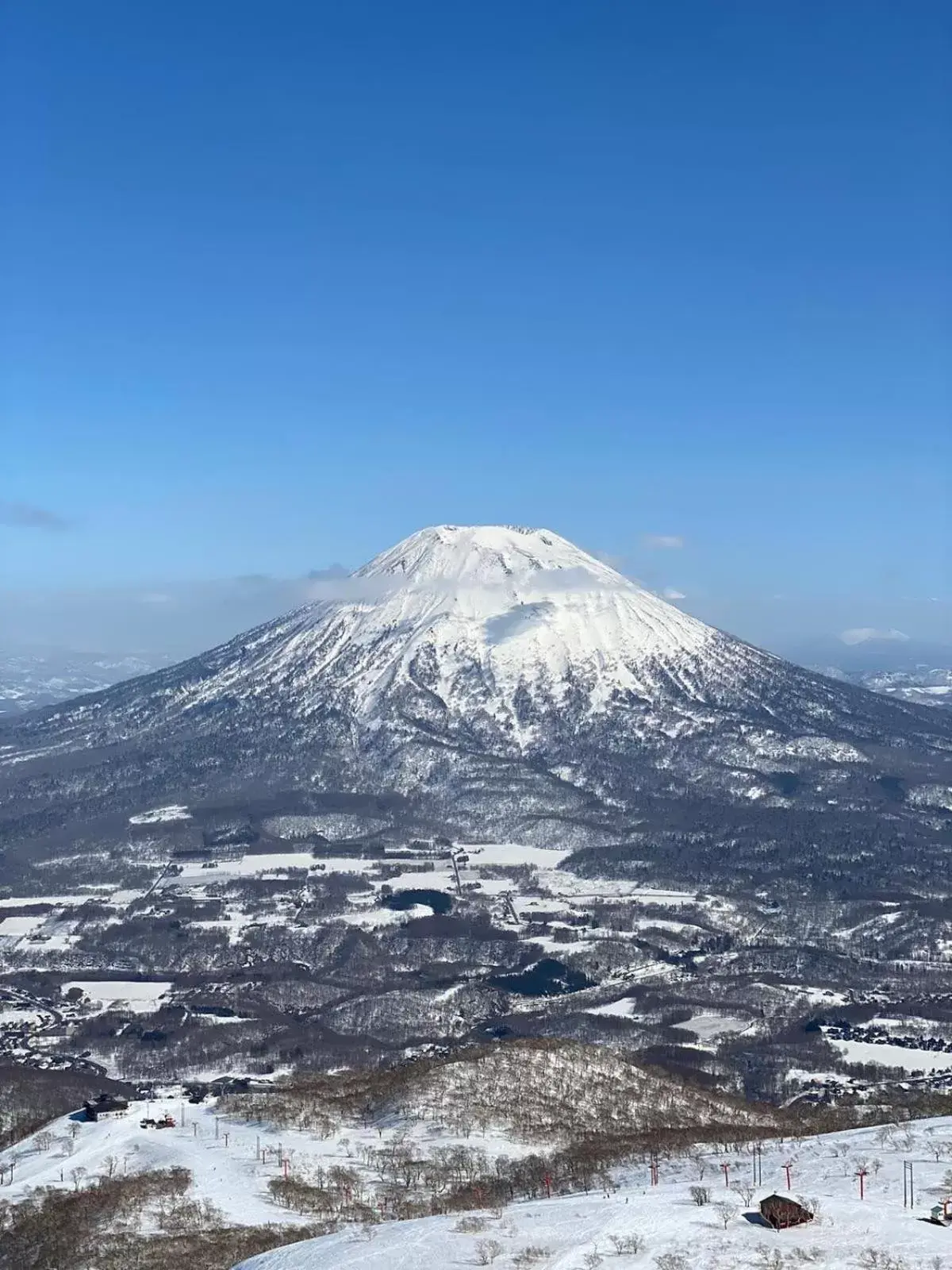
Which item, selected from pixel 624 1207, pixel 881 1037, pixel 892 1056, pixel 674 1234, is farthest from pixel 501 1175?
pixel 881 1037

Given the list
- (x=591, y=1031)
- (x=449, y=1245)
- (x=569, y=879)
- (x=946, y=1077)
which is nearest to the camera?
(x=449, y=1245)

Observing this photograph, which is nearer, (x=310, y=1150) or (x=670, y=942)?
(x=310, y=1150)

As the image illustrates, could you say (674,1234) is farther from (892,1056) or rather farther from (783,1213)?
(892,1056)

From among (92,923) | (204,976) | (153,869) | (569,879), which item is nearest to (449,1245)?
(204,976)

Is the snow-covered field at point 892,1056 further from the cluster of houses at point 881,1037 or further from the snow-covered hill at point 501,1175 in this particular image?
the snow-covered hill at point 501,1175

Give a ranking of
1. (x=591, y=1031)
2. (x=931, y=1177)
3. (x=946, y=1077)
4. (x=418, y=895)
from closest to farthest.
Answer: (x=931, y=1177), (x=946, y=1077), (x=591, y=1031), (x=418, y=895)

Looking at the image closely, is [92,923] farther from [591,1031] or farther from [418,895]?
[591,1031]
